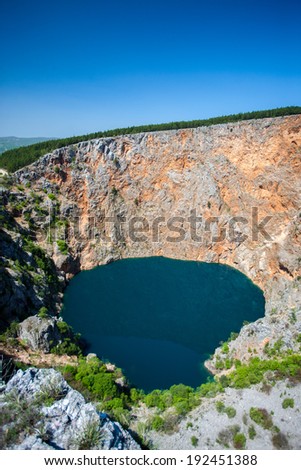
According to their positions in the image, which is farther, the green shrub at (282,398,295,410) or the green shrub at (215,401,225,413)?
the green shrub at (215,401,225,413)

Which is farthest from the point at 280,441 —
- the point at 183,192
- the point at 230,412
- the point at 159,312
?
the point at 183,192

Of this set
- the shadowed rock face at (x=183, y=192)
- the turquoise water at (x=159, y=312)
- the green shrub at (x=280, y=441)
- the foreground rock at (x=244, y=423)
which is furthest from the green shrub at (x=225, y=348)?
the shadowed rock face at (x=183, y=192)

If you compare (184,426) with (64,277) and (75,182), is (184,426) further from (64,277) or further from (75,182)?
(75,182)

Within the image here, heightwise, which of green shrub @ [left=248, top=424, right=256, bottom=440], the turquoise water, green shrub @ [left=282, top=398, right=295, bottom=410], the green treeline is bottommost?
the turquoise water

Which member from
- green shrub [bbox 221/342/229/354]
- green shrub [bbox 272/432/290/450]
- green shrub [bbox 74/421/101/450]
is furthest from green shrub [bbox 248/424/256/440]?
green shrub [bbox 221/342/229/354]

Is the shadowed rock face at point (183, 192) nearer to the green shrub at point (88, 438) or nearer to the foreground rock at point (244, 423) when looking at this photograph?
the foreground rock at point (244, 423)

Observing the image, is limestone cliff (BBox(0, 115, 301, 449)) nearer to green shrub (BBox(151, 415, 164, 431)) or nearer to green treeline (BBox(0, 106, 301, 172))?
green treeline (BBox(0, 106, 301, 172))
